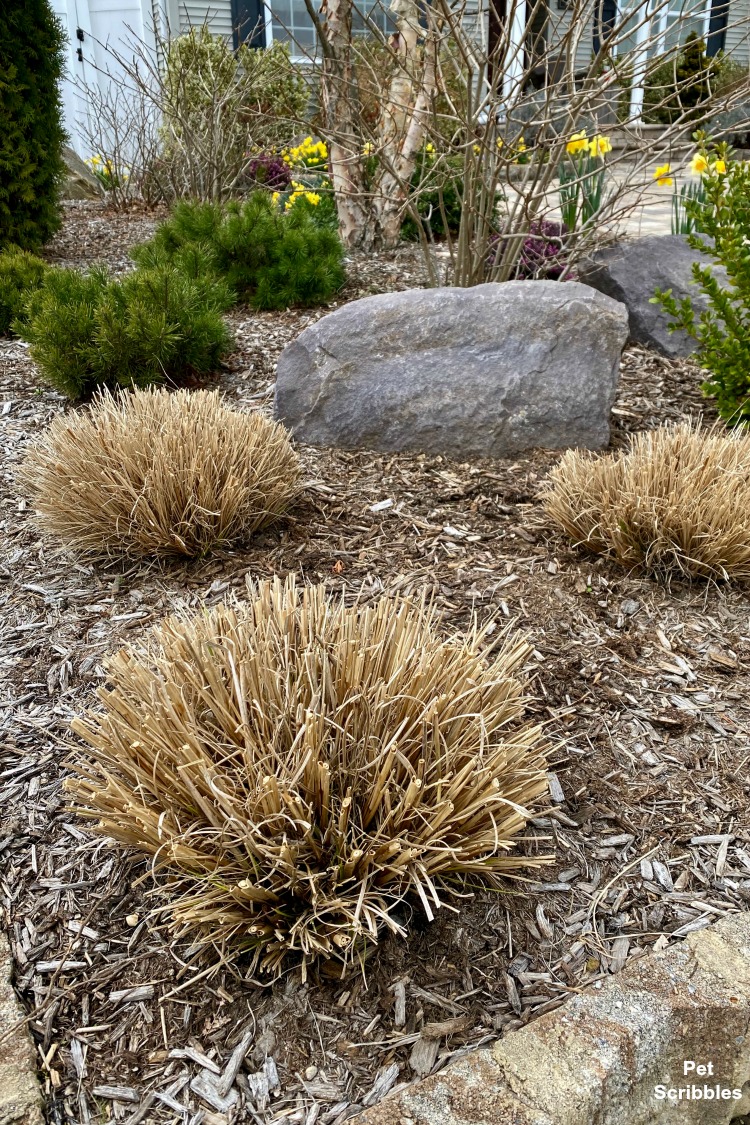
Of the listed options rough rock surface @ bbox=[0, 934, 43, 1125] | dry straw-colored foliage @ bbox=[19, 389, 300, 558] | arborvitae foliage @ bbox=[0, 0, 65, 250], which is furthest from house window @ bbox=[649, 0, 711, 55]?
arborvitae foliage @ bbox=[0, 0, 65, 250]

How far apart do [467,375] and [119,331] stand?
1.59 m

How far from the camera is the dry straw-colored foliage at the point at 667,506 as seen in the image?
271 cm

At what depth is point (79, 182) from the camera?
10672mm

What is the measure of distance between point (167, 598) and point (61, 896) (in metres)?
1.11

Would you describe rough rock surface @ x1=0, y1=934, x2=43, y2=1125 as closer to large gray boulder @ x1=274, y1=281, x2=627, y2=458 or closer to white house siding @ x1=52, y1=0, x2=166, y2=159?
large gray boulder @ x1=274, y1=281, x2=627, y2=458

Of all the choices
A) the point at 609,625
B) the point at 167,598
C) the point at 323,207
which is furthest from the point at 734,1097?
the point at 323,207

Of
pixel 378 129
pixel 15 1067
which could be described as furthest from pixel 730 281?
pixel 15 1067

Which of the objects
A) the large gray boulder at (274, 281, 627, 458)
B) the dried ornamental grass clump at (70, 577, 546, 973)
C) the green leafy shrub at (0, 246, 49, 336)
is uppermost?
the green leafy shrub at (0, 246, 49, 336)

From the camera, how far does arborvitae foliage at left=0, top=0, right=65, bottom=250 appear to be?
6.25 meters

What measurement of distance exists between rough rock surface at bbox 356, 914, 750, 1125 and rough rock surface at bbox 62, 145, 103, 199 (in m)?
10.8

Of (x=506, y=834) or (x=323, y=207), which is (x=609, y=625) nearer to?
(x=506, y=834)

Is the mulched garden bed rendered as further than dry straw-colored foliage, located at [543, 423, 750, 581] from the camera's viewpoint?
No

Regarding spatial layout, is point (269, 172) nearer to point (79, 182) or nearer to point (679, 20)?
point (79, 182)

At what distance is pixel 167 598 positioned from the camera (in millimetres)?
2777
